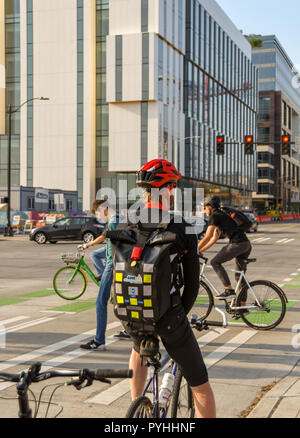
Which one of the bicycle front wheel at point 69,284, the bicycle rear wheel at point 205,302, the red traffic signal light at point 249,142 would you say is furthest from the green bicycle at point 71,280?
the red traffic signal light at point 249,142

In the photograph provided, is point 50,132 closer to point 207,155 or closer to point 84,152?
point 84,152

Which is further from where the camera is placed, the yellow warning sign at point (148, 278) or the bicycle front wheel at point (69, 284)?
the bicycle front wheel at point (69, 284)

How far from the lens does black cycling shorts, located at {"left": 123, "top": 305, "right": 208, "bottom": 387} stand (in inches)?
124

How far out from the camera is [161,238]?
10.1 ft

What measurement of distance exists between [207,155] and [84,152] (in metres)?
19.1

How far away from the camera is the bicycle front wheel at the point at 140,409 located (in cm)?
281

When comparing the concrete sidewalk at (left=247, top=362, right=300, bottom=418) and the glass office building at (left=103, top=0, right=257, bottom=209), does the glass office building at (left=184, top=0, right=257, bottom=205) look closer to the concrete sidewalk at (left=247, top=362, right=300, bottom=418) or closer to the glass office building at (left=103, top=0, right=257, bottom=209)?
the glass office building at (left=103, top=0, right=257, bottom=209)

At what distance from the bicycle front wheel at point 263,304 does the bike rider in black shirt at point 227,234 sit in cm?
19

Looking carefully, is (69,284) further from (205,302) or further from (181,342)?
(181,342)

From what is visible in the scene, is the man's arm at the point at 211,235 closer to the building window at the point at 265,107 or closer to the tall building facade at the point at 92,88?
the tall building facade at the point at 92,88

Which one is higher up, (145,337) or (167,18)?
(167,18)

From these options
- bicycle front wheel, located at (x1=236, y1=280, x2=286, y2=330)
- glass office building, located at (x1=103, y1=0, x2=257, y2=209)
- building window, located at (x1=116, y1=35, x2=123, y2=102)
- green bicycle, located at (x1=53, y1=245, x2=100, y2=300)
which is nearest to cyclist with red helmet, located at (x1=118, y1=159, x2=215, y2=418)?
bicycle front wheel, located at (x1=236, y1=280, x2=286, y2=330)

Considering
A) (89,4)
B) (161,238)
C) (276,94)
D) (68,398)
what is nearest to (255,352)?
(68,398)

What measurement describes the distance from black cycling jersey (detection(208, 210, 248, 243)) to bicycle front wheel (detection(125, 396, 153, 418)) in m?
Answer: 5.54
